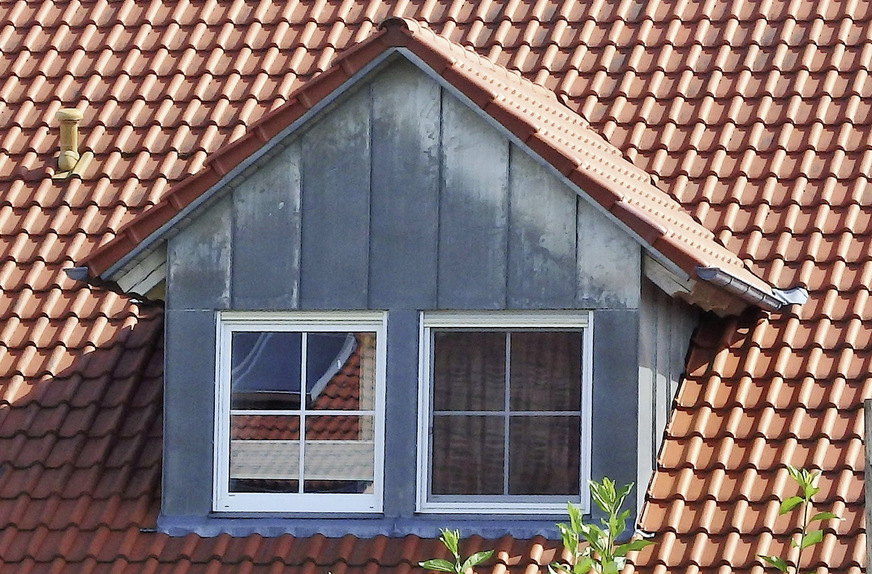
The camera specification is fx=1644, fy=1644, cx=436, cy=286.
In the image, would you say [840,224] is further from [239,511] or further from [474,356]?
[239,511]

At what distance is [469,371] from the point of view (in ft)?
25.2

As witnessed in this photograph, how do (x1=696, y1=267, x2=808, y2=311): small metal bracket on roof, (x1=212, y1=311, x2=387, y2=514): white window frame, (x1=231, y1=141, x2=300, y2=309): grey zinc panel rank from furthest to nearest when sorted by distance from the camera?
(x1=231, y1=141, x2=300, y2=309): grey zinc panel < (x1=212, y1=311, x2=387, y2=514): white window frame < (x1=696, y1=267, x2=808, y2=311): small metal bracket on roof

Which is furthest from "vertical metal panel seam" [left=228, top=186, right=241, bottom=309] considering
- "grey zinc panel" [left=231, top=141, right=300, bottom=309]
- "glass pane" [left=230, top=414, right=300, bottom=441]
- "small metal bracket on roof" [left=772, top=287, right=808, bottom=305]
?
"small metal bracket on roof" [left=772, top=287, right=808, bottom=305]

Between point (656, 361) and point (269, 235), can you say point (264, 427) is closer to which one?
point (269, 235)

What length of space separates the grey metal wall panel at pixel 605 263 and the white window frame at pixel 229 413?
3.21ft

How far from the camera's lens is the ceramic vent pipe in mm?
9656

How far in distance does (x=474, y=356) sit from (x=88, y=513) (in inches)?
79.1

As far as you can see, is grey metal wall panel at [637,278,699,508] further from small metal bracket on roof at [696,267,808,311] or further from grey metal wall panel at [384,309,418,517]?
grey metal wall panel at [384,309,418,517]

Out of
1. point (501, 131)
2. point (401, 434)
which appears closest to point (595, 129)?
point (501, 131)

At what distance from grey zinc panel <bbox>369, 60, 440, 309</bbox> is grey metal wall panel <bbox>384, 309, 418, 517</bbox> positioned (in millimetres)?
321

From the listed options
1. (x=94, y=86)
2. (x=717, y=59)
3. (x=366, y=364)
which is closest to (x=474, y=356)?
(x=366, y=364)

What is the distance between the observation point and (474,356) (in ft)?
25.3

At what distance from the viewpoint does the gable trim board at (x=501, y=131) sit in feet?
24.6

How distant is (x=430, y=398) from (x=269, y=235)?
109 cm
